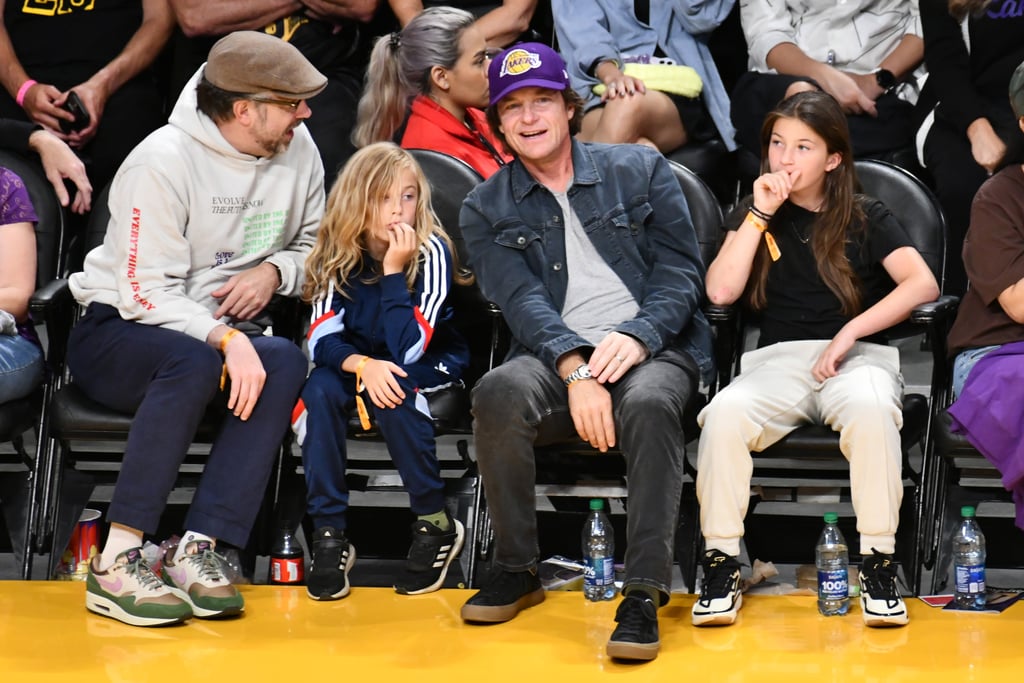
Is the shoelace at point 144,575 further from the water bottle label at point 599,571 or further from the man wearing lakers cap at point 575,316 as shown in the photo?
the water bottle label at point 599,571

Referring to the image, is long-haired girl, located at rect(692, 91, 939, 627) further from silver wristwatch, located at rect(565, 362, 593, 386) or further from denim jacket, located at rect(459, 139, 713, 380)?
silver wristwatch, located at rect(565, 362, 593, 386)

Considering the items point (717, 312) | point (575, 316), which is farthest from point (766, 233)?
point (575, 316)

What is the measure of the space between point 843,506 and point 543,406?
1.03 metres

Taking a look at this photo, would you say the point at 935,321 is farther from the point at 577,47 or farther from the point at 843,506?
the point at 577,47

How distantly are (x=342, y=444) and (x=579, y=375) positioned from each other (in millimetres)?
665

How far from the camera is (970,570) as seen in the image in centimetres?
370

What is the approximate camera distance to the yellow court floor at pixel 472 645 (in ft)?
10.8

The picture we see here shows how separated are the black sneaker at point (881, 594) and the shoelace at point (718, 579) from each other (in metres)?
0.32

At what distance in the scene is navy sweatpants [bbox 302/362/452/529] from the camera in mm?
3830

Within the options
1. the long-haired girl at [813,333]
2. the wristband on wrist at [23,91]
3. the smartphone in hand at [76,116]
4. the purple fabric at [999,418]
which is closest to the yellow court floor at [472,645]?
the long-haired girl at [813,333]

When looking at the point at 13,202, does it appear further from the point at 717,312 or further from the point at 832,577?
Answer: the point at 832,577

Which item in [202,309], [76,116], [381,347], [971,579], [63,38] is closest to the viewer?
[971,579]

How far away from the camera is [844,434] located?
3.62 metres

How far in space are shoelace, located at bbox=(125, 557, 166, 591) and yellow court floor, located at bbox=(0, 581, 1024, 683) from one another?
0.11 metres
